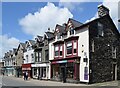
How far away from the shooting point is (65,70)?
1383 inches

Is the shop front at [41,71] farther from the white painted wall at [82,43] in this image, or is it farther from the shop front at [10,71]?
the shop front at [10,71]

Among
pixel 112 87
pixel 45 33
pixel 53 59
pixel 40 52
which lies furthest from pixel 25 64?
pixel 112 87

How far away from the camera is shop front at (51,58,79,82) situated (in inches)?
1261

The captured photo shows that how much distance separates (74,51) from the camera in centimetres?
3309

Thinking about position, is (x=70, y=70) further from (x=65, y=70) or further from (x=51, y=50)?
(x=51, y=50)

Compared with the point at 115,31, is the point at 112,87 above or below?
below

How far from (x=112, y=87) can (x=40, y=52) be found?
22898 mm

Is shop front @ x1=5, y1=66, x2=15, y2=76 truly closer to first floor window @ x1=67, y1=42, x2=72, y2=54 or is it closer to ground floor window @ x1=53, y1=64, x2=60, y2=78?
ground floor window @ x1=53, y1=64, x2=60, y2=78

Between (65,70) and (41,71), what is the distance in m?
10.1

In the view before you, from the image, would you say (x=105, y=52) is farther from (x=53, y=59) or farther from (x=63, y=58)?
(x=53, y=59)

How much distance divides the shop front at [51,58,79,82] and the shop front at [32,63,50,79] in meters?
1.89

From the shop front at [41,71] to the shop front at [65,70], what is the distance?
1.89 m

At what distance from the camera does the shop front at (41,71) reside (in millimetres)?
41312

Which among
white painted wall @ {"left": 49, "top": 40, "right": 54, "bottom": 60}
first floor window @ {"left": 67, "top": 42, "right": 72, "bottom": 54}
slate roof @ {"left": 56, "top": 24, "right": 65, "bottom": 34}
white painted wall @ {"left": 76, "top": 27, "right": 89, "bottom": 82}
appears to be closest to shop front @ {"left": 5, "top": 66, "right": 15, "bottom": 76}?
white painted wall @ {"left": 49, "top": 40, "right": 54, "bottom": 60}
